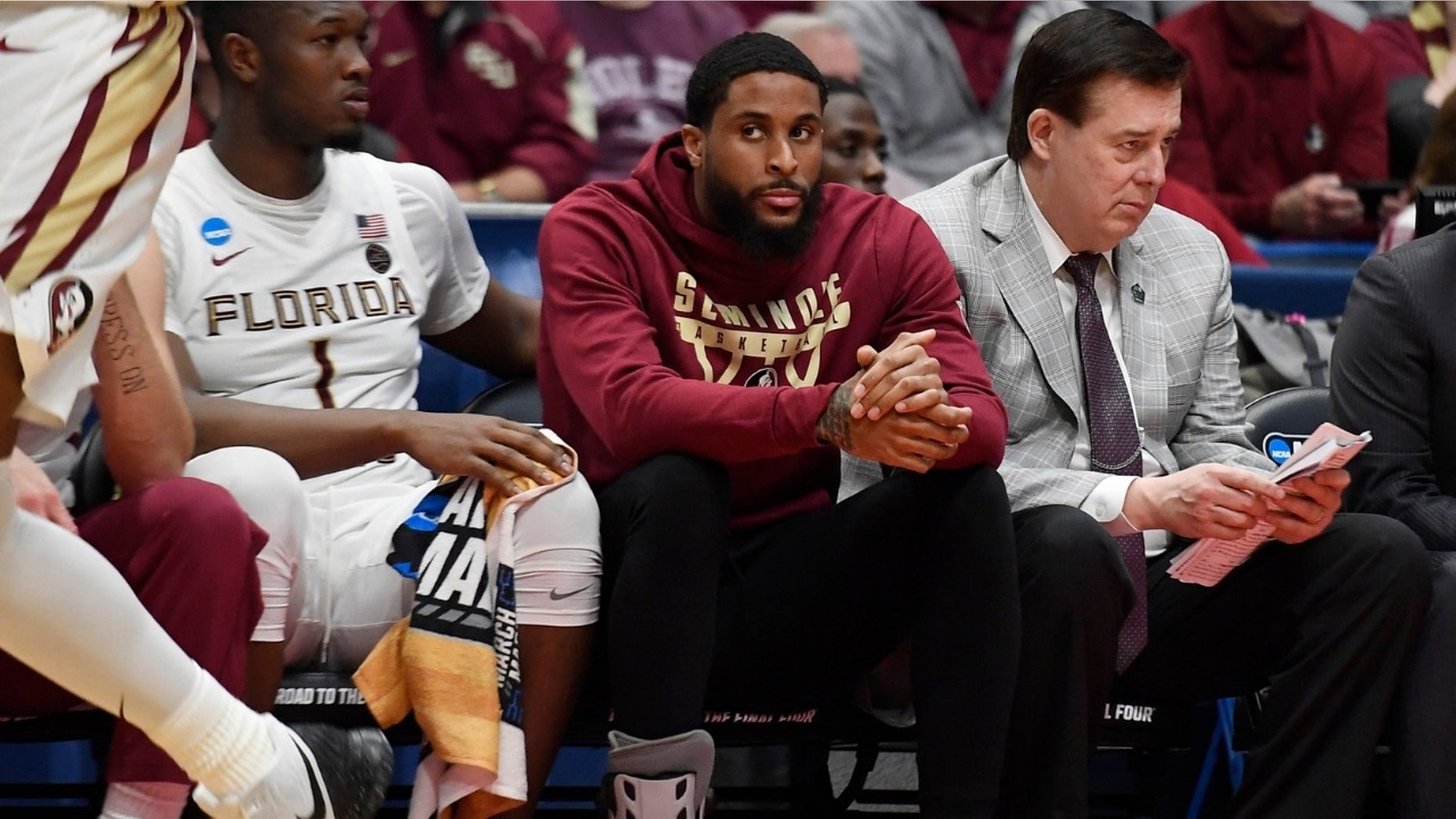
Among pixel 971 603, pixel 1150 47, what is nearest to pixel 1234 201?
pixel 1150 47

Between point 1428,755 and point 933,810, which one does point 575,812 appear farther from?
point 1428,755

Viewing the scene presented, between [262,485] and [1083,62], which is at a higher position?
[1083,62]

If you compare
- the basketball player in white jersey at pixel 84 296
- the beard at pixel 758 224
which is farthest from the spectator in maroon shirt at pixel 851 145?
the basketball player in white jersey at pixel 84 296

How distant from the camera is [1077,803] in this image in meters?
2.77

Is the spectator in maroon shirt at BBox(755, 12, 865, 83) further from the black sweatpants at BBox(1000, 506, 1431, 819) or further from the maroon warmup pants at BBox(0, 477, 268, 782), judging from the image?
the maroon warmup pants at BBox(0, 477, 268, 782)

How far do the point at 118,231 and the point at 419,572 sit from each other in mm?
763

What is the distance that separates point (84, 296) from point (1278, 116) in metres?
3.93

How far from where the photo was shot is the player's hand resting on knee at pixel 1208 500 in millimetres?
2873

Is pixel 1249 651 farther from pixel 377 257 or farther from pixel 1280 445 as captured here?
pixel 377 257

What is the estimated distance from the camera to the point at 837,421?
2730 millimetres

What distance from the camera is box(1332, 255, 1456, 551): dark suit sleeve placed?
316 centimetres

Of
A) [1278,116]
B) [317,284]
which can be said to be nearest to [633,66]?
[1278,116]

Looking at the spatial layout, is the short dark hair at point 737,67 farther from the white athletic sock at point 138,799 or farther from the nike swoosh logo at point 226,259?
the white athletic sock at point 138,799

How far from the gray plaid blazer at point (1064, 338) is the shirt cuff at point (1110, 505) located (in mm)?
17
